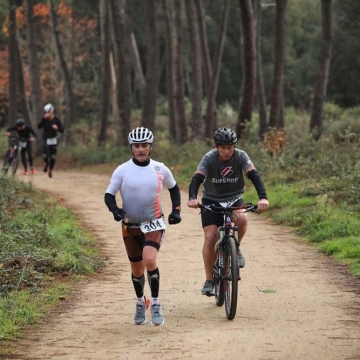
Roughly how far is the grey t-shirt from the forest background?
2.46 m

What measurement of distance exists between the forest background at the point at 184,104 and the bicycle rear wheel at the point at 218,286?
6.66ft

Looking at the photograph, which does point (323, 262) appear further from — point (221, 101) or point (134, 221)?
point (221, 101)

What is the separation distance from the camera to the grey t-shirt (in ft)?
33.0

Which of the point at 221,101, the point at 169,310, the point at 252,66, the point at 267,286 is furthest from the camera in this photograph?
the point at 221,101

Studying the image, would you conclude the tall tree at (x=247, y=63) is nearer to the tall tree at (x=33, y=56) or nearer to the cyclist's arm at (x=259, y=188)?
the tall tree at (x=33, y=56)

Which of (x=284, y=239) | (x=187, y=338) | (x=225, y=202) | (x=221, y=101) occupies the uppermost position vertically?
(x=225, y=202)

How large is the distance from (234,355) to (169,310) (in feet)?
7.11

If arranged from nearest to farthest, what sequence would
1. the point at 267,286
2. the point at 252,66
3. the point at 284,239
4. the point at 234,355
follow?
the point at 234,355, the point at 267,286, the point at 284,239, the point at 252,66

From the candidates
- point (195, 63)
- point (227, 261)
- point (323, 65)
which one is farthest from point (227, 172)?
point (195, 63)

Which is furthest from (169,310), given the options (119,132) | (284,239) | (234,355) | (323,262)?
(119,132)

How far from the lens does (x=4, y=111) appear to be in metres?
53.8

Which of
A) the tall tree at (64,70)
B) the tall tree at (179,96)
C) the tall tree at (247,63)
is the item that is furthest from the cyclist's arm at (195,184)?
the tall tree at (64,70)

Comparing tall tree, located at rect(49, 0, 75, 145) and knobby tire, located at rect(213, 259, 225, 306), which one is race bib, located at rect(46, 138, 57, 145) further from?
tall tree, located at rect(49, 0, 75, 145)

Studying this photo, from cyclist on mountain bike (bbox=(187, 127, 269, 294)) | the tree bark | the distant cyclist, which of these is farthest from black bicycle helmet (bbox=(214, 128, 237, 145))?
the tree bark
